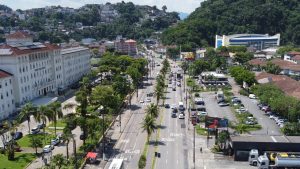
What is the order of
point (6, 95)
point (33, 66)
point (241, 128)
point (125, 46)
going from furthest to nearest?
point (125, 46) < point (33, 66) < point (6, 95) < point (241, 128)

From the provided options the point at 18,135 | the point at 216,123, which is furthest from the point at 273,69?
the point at 18,135

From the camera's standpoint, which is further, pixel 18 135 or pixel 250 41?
pixel 250 41

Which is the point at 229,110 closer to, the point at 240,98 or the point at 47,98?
the point at 240,98

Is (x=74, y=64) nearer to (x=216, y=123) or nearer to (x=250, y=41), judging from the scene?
(x=216, y=123)

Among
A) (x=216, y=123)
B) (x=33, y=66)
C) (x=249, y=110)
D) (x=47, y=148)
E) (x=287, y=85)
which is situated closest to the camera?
(x=47, y=148)

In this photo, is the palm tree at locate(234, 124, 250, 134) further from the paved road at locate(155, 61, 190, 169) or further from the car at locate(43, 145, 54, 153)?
the car at locate(43, 145, 54, 153)

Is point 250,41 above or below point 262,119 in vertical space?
above

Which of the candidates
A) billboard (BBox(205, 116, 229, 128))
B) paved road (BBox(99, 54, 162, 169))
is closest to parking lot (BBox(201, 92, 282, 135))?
billboard (BBox(205, 116, 229, 128))
